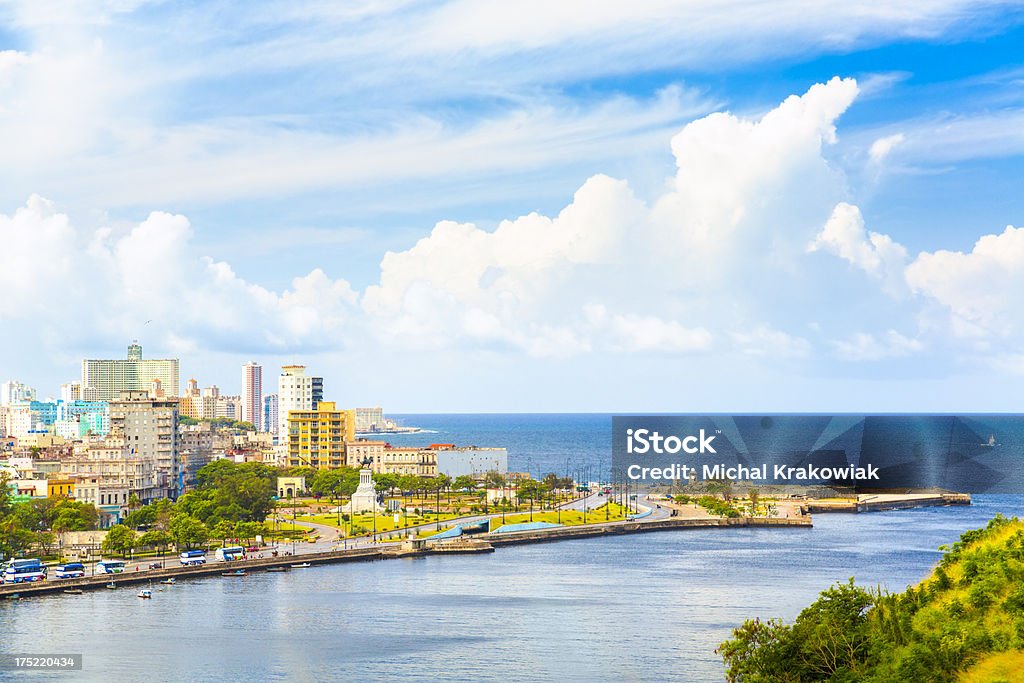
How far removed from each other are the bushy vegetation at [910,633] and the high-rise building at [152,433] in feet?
172

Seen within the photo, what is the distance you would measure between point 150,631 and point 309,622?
3.91m

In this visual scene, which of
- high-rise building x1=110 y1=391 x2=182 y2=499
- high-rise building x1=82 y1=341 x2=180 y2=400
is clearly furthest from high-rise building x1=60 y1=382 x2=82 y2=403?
high-rise building x1=110 y1=391 x2=182 y2=499

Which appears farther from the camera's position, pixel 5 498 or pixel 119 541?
pixel 5 498

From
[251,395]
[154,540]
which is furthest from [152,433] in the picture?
[251,395]

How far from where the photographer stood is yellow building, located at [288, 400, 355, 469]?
82562mm

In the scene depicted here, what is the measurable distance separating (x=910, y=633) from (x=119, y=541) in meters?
35.0

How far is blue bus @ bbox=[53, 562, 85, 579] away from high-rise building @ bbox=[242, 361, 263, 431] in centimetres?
13870

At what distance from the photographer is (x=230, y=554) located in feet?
150

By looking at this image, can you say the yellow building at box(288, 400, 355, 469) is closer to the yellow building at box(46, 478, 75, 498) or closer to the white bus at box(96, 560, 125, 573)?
the yellow building at box(46, 478, 75, 498)

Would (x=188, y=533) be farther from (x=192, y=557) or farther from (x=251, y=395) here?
(x=251, y=395)

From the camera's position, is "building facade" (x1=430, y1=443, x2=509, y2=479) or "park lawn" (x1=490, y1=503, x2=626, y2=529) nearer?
"park lawn" (x1=490, y1=503, x2=626, y2=529)

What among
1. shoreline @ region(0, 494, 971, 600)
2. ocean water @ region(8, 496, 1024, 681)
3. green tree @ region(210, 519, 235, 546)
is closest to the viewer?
ocean water @ region(8, 496, 1024, 681)

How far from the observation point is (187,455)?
7562 cm

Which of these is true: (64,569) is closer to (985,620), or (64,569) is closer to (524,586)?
(524,586)
